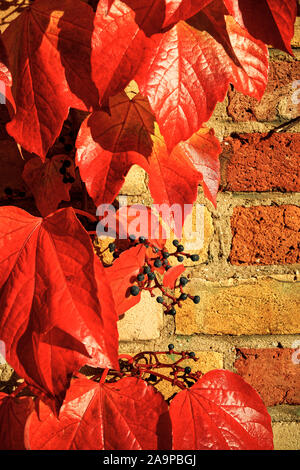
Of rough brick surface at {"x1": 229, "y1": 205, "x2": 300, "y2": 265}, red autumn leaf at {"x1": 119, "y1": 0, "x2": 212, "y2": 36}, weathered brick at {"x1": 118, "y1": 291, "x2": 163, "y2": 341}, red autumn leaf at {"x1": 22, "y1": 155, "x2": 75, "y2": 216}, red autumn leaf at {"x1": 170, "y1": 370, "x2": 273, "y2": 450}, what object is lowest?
red autumn leaf at {"x1": 170, "y1": 370, "x2": 273, "y2": 450}

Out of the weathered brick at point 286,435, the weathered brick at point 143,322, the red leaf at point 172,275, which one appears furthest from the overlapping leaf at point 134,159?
the weathered brick at point 286,435

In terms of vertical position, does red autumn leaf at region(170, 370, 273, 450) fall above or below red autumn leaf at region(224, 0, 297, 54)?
below

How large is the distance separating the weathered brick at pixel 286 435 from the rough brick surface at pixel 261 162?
45 cm

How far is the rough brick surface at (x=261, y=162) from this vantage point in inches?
25.5

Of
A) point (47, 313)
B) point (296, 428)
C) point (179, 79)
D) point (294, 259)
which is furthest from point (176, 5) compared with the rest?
point (296, 428)

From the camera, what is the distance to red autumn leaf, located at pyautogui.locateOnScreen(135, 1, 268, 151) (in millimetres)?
408

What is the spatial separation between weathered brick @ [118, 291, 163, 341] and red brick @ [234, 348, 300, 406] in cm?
16

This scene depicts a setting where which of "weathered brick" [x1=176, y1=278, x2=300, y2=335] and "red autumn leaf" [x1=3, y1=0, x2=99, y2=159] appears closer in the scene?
"red autumn leaf" [x1=3, y1=0, x2=99, y2=159]

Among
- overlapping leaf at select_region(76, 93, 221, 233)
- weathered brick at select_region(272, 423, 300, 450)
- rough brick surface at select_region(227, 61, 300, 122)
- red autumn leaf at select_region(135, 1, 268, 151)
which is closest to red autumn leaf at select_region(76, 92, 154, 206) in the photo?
overlapping leaf at select_region(76, 93, 221, 233)

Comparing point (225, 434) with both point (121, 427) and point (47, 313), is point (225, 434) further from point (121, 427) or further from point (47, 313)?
point (47, 313)

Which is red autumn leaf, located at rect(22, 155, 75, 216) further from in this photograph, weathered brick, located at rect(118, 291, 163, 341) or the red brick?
the red brick

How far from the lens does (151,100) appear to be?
0.41 m

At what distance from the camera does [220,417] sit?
0.57 meters
